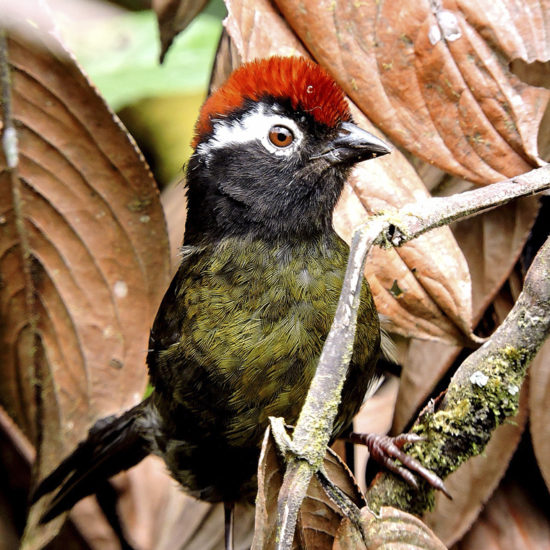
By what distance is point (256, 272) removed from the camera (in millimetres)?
2416

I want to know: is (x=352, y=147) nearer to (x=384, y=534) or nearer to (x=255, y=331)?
(x=255, y=331)

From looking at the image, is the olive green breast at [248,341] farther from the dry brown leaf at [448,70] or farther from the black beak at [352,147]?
the dry brown leaf at [448,70]

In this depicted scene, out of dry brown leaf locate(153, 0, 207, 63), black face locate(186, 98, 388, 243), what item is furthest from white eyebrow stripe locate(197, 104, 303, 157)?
dry brown leaf locate(153, 0, 207, 63)

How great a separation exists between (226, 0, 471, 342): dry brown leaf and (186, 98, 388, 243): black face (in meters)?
0.09

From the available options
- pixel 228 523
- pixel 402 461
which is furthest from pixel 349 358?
pixel 228 523

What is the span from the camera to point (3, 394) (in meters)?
2.80

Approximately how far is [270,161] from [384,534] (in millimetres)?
1341

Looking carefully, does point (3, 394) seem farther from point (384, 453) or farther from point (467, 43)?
point (467, 43)

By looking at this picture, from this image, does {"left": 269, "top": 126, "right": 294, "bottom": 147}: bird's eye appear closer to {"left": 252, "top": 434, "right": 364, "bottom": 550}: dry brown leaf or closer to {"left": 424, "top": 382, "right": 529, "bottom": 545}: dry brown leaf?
{"left": 424, "top": 382, "right": 529, "bottom": 545}: dry brown leaf

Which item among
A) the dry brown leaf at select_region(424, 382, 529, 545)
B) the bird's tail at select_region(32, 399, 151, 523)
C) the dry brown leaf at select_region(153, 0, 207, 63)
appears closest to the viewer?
the dry brown leaf at select_region(424, 382, 529, 545)

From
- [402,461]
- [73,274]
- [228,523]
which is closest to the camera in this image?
[402,461]

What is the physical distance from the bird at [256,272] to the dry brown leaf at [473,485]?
0.38 metres

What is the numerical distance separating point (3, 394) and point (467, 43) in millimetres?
1946

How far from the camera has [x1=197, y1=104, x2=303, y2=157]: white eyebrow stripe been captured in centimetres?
246
